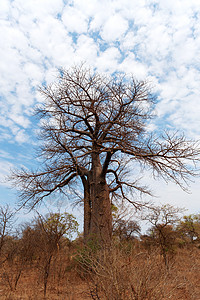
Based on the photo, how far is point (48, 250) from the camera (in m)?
5.06

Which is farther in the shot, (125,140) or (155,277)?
(125,140)

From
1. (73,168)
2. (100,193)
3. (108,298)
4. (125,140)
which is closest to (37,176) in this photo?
(73,168)

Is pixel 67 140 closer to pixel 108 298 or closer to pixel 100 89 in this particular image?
pixel 100 89

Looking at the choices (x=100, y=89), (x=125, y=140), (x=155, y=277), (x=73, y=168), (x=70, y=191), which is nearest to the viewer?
(x=155, y=277)

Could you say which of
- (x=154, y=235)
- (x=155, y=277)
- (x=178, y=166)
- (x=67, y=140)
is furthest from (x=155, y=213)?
(x=155, y=277)

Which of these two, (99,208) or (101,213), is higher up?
(99,208)

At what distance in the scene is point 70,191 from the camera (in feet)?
31.0

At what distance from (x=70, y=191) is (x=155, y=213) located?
350 cm

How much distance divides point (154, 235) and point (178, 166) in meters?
5.36

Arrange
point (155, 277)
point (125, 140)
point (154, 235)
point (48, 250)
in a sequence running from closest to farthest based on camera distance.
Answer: point (155, 277) → point (48, 250) → point (125, 140) → point (154, 235)

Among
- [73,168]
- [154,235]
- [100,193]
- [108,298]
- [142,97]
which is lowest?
[108,298]

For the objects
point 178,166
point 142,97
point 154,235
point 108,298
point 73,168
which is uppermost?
point 142,97

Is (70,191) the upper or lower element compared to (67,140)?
lower

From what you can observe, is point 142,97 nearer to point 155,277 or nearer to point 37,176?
point 37,176
